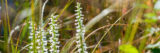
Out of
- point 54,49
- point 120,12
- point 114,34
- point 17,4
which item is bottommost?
point 54,49

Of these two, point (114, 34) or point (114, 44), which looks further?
point (114, 34)

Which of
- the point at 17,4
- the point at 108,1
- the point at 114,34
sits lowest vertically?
the point at 114,34

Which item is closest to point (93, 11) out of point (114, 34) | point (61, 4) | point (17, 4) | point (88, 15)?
point (88, 15)

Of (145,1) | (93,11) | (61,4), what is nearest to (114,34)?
(145,1)

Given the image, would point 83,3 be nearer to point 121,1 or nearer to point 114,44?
point 121,1

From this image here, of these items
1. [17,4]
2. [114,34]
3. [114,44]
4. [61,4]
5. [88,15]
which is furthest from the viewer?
[17,4]

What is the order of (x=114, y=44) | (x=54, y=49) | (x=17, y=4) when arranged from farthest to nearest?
(x=17, y=4)
(x=114, y=44)
(x=54, y=49)

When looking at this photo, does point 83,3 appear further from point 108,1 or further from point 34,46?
point 34,46

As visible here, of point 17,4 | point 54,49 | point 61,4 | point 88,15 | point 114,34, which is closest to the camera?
point 54,49

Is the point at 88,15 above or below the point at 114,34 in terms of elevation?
above
